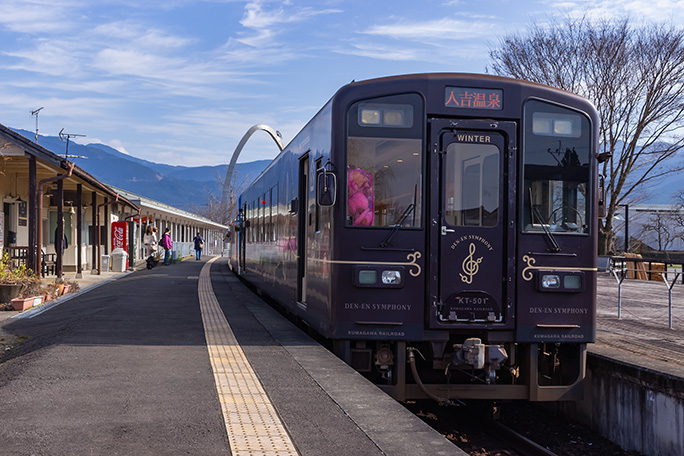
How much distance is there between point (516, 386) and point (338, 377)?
180cm

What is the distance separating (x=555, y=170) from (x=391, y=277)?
191cm

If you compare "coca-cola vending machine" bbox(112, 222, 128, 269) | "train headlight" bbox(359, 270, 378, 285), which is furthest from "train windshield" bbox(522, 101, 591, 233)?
"coca-cola vending machine" bbox(112, 222, 128, 269)

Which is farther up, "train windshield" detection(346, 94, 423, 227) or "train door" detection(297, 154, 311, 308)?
"train windshield" detection(346, 94, 423, 227)

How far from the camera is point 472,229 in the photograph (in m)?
6.89

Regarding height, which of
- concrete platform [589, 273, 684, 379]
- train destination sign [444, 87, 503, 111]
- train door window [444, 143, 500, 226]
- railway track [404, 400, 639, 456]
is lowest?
railway track [404, 400, 639, 456]

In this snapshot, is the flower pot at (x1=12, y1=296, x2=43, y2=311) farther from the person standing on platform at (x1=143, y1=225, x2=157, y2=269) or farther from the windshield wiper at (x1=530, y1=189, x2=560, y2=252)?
the person standing on platform at (x1=143, y1=225, x2=157, y2=269)

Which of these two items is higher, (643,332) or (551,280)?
(551,280)

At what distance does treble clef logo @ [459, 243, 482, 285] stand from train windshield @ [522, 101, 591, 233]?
A: 1.91ft

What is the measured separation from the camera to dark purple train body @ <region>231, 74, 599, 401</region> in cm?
682

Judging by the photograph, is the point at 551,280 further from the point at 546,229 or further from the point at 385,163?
the point at 385,163

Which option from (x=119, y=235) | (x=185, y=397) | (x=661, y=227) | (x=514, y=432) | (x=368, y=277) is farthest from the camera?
(x=661, y=227)

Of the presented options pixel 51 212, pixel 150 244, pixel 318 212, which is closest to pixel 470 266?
pixel 318 212

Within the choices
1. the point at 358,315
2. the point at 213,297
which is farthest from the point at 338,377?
the point at 213,297

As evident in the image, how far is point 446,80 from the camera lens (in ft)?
23.0
